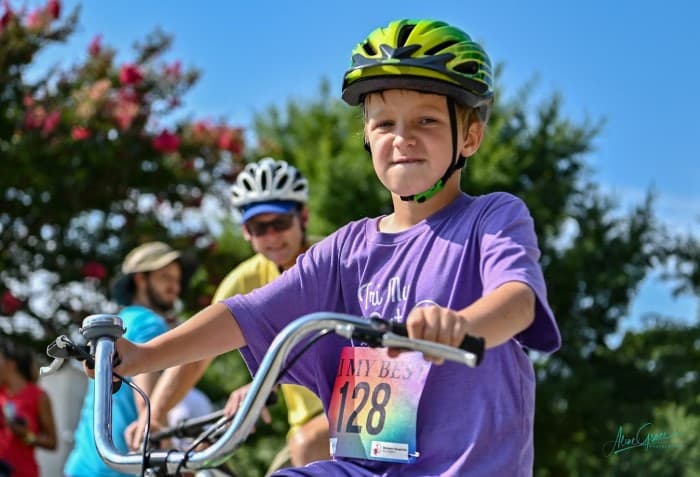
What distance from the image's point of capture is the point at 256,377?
2.57 metres

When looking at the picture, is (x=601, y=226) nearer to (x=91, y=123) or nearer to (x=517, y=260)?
(x=91, y=123)

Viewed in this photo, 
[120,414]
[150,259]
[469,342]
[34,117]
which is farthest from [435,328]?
[34,117]

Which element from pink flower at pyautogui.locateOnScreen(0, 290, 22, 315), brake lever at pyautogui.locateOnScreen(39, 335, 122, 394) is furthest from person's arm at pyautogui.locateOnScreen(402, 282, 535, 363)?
pink flower at pyautogui.locateOnScreen(0, 290, 22, 315)

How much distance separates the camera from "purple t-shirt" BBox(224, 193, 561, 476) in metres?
2.94

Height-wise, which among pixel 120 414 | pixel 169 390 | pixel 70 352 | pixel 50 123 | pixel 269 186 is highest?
pixel 50 123

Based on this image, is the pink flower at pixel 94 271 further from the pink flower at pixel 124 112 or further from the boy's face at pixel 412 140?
the boy's face at pixel 412 140

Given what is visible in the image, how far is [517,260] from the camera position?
9.43ft

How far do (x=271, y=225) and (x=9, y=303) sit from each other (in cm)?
624

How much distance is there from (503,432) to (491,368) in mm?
168

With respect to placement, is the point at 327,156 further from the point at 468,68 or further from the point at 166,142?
the point at 468,68

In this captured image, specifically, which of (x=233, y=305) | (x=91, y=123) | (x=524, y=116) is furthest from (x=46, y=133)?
(x=233, y=305)

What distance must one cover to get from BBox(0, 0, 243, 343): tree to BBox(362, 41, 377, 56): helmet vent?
883 cm

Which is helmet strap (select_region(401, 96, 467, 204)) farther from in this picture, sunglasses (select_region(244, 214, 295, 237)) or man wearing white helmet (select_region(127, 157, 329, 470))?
sunglasses (select_region(244, 214, 295, 237))

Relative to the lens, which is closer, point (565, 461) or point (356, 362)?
point (356, 362)
